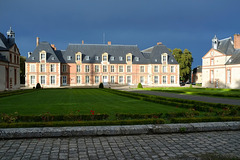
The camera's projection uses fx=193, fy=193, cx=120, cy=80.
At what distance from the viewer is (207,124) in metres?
7.31

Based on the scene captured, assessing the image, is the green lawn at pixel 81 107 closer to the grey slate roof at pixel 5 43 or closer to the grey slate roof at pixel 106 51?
the grey slate roof at pixel 5 43

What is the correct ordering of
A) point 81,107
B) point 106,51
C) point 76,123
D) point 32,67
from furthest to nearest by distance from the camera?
point 106,51 → point 32,67 → point 81,107 → point 76,123

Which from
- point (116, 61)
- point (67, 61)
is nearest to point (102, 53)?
Result: point (116, 61)

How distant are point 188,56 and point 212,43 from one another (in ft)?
46.1

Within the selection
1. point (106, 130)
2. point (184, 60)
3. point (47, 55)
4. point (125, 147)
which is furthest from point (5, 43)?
point (184, 60)

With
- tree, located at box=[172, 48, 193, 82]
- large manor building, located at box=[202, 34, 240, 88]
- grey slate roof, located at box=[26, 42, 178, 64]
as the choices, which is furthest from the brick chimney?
tree, located at box=[172, 48, 193, 82]

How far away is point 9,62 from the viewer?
115 ft

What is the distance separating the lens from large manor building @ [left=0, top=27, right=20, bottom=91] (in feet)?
108

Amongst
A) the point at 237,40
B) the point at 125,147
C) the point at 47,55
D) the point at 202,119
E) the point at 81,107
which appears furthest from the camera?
the point at 47,55

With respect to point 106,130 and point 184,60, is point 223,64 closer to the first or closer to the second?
point 184,60

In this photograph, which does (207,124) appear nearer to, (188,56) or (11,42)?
(11,42)

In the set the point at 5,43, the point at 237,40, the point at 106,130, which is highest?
the point at 237,40

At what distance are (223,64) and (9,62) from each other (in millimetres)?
47305

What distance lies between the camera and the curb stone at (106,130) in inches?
245
